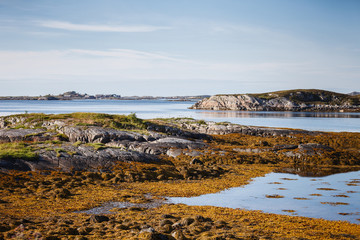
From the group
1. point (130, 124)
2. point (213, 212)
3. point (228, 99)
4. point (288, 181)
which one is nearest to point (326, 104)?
point (228, 99)

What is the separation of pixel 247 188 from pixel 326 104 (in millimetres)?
131534

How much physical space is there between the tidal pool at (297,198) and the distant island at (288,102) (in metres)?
113

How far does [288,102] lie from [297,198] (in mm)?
126732

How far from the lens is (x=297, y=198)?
15.4m

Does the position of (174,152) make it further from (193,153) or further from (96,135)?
(96,135)

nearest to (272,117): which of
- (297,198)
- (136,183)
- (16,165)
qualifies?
(136,183)

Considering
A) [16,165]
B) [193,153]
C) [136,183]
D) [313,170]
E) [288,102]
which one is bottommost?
[313,170]

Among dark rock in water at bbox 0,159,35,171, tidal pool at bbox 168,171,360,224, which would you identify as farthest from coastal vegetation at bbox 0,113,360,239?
tidal pool at bbox 168,171,360,224

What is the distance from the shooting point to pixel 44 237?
9633 mm

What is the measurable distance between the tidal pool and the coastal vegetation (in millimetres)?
676

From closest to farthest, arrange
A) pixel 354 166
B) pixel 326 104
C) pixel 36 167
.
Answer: pixel 36 167 → pixel 354 166 → pixel 326 104

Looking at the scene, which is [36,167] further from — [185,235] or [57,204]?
[185,235]

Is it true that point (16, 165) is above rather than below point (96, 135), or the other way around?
below

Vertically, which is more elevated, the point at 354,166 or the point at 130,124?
the point at 130,124
